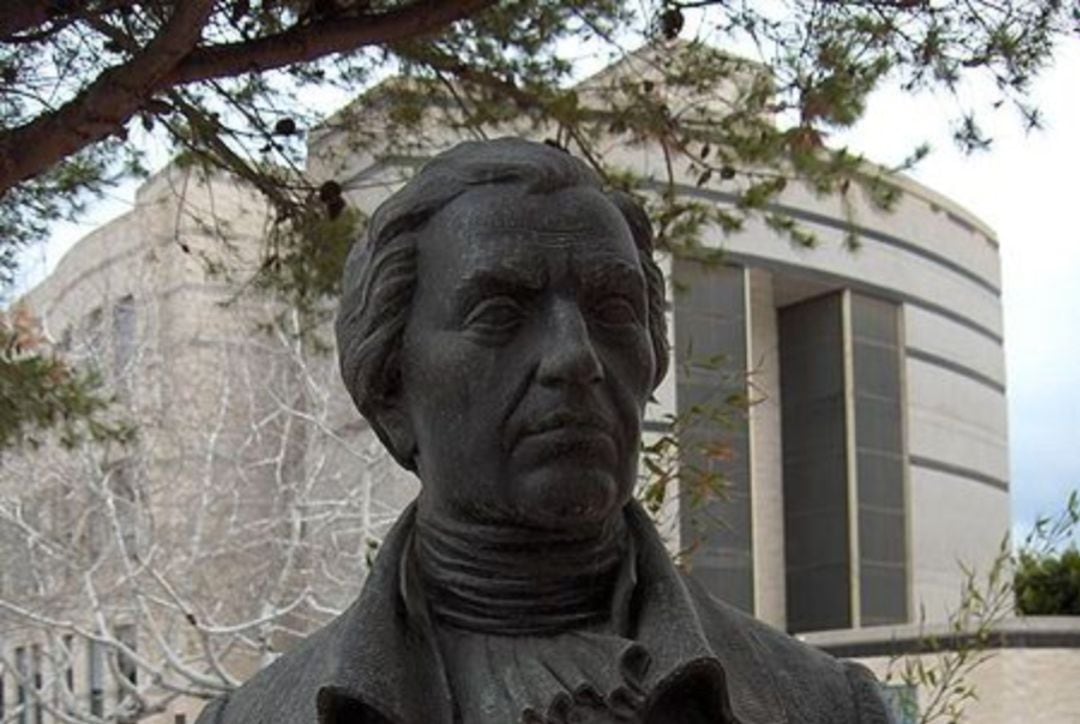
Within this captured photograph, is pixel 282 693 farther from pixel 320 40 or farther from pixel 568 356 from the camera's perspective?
pixel 320 40

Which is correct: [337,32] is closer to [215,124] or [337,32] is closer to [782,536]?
[215,124]

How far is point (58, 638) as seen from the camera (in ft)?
53.5

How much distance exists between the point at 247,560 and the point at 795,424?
9.78 meters

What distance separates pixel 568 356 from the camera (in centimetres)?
170

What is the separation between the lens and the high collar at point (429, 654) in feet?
5.58

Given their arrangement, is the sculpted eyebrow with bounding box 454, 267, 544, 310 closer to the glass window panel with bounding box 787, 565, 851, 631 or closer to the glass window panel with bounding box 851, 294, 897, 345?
the glass window panel with bounding box 787, 565, 851, 631

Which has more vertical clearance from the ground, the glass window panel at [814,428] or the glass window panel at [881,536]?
the glass window panel at [814,428]

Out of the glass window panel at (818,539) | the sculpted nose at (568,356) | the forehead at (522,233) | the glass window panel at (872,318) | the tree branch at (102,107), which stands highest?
the glass window panel at (872,318)

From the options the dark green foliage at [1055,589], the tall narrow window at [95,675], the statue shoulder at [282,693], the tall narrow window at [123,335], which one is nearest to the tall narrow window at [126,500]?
the tall narrow window at [123,335]

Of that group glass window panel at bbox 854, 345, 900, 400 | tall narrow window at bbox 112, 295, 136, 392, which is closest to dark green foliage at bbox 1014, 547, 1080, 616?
tall narrow window at bbox 112, 295, 136, 392

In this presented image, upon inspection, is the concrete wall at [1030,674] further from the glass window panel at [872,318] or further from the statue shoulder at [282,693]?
the statue shoulder at [282,693]

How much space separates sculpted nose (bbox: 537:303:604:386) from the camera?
1.70 metres

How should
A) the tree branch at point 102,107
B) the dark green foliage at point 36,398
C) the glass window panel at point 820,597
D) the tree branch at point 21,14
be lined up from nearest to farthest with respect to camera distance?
the tree branch at point 102,107 → the tree branch at point 21,14 → the dark green foliage at point 36,398 → the glass window panel at point 820,597

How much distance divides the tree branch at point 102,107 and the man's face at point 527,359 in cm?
265
